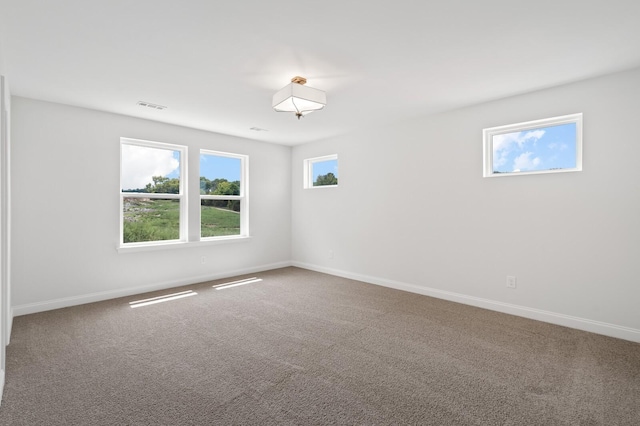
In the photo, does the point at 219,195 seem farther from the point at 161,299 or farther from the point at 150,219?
the point at 161,299

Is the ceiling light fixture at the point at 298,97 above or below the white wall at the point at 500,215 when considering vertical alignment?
above

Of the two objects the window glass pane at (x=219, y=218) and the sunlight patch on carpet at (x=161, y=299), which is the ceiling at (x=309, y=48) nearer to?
the window glass pane at (x=219, y=218)

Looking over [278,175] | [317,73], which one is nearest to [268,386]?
[317,73]

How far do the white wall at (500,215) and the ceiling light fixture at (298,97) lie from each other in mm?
1877

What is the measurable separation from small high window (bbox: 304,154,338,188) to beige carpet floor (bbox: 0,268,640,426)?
2.65 metres

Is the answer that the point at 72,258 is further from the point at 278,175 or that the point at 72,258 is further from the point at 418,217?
the point at 418,217

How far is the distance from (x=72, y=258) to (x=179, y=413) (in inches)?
119

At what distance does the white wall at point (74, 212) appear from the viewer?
3492 millimetres

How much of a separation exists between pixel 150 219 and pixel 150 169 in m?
0.74

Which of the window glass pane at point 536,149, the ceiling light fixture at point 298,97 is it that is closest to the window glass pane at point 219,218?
the ceiling light fixture at point 298,97

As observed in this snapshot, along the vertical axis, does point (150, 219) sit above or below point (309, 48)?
below

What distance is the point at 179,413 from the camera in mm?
1839

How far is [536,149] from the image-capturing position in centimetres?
345

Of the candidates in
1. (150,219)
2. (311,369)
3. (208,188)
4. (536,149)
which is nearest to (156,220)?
(150,219)
